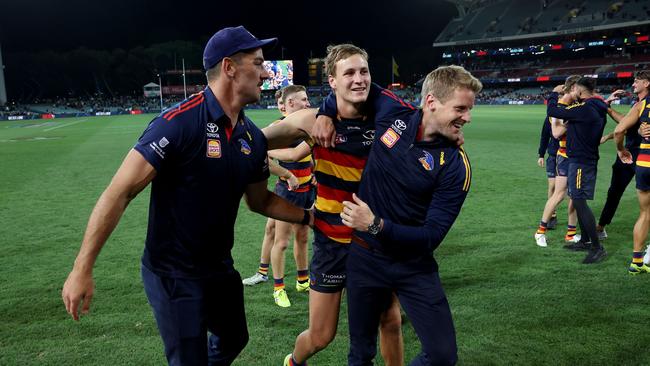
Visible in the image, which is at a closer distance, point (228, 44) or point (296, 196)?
point (228, 44)

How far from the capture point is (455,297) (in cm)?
561

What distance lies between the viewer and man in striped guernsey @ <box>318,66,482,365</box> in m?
2.91

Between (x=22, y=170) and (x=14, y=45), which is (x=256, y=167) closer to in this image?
(x=22, y=170)

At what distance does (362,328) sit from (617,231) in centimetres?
687

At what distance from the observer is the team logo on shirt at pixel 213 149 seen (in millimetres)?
2807

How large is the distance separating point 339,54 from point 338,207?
1.12m

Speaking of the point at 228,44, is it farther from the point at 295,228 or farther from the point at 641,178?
the point at 641,178

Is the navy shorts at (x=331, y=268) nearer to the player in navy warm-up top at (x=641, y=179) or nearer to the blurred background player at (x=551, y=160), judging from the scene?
the player in navy warm-up top at (x=641, y=179)

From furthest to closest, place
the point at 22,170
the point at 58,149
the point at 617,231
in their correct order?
1. the point at 58,149
2. the point at 22,170
3. the point at 617,231

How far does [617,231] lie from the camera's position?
27.1 feet

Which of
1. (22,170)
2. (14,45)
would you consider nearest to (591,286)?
(22,170)

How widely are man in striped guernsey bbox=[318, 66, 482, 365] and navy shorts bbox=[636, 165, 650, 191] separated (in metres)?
4.38

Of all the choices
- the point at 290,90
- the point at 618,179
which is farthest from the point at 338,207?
the point at 618,179

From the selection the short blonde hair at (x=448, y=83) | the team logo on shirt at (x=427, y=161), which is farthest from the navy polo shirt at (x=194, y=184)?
the short blonde hair at (x=448, y=83)
